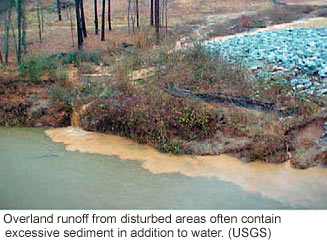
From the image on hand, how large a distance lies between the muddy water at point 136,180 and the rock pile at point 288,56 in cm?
280

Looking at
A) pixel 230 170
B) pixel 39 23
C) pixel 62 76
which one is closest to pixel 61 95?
pixel 62 76

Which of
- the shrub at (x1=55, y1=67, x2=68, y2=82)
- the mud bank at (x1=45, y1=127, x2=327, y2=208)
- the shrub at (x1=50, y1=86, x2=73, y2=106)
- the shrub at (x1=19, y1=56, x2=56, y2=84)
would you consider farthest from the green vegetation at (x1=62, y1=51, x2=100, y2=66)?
the mud bank at (x1=45, y1=127, x2=327, y2=208)

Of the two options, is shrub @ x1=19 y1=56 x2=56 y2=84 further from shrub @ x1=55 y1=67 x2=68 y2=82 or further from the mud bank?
the mud bank

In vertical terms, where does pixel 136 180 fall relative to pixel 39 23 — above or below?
below

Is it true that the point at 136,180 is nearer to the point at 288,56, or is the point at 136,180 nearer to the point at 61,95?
the point at 61,95

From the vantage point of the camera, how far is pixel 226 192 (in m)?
5.95

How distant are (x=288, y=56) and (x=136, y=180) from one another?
6.02 meters

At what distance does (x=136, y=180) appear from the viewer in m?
6.34

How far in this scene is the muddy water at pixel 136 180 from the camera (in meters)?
5.68

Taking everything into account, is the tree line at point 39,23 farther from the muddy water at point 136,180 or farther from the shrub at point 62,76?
the muddy water at point 136,180

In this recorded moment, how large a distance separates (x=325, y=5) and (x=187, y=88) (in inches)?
755

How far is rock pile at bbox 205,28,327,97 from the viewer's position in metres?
8.84

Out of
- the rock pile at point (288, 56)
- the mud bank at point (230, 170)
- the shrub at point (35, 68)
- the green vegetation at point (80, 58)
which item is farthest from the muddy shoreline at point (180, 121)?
the green vegetation at point (80, 58)

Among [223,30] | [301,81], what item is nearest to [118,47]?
[223,30]
